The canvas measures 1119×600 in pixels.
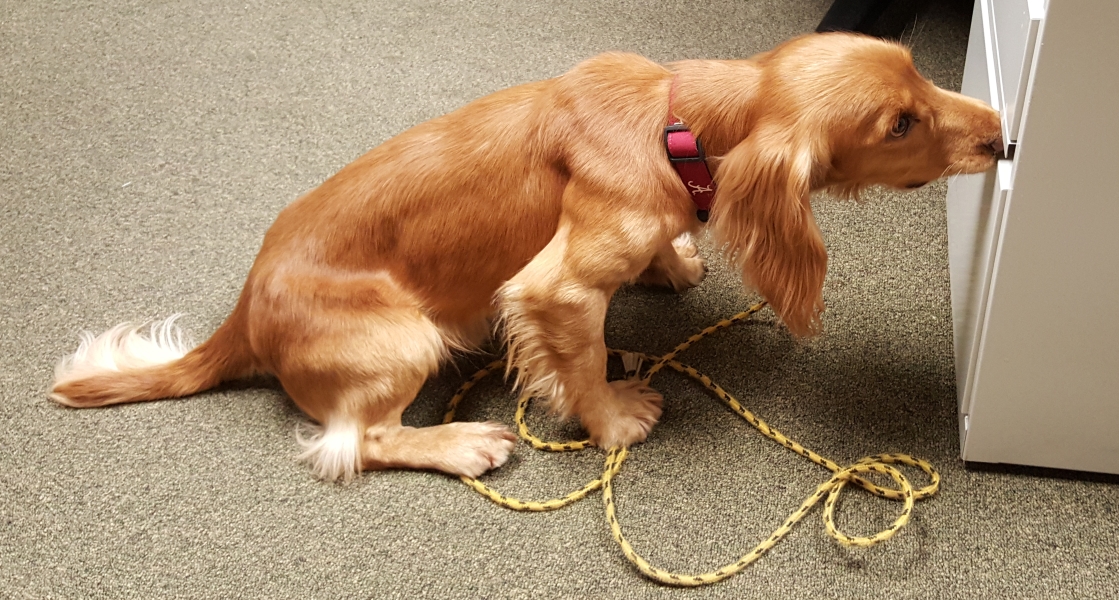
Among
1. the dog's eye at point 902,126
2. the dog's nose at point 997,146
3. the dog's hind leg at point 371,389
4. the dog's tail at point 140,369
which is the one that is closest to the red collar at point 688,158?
the dog's eye at point 902,126

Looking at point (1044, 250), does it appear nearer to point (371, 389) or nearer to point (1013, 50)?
point (1013, 50)

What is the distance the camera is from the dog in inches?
57.4

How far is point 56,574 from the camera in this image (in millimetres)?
1682

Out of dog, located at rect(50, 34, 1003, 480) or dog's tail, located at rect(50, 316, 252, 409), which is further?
dog's tail, located at rect(50, 316, 252, 409)

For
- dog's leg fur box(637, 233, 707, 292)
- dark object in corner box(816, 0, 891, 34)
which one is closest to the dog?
dog's leg fur box(637, 233, 707, 292)

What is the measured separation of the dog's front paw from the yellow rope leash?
3 cm

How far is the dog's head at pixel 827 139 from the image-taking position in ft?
4.64

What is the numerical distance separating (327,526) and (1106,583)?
133 centimetres

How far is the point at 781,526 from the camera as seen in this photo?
1651mm

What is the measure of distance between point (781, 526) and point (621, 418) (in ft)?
1.15

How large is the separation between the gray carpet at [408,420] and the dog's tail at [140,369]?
0.15 feet

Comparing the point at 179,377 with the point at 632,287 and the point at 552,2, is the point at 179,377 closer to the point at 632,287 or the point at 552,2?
the point at 632,287

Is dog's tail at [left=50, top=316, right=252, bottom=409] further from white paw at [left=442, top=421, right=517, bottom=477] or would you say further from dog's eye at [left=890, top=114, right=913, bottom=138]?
dog's eye at [left=890, top=114, right=913, bottom=138]

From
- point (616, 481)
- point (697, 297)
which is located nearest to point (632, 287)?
point (697, 297)
